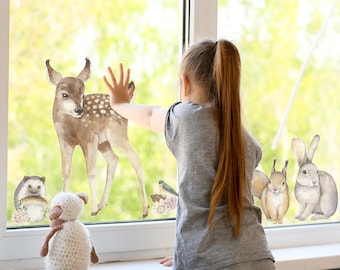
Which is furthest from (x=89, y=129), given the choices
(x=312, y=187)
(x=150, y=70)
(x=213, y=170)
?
(x=312, y=187)

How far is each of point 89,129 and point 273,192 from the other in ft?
1.70

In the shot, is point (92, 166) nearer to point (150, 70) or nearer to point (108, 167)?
point (108, 167)

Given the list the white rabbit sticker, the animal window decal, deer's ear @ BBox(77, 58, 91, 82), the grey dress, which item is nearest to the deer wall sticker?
deer's ear @ BBox(77, 58, 91, 82)

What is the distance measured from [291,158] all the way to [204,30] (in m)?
0.42

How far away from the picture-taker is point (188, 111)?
1216mm

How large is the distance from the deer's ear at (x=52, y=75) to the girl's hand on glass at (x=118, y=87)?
99mm

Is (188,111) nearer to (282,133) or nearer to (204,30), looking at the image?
(204,30)

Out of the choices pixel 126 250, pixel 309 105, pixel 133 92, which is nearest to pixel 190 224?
pixel 126 250

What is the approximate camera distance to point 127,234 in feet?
4.59

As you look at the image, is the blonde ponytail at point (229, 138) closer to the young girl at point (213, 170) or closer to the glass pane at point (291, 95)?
the young girl at point (213, 170)

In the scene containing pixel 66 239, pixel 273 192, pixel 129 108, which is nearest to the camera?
pixel 66 239

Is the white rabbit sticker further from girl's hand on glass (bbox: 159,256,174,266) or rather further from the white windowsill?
girl's hand on glass (bbox: 159,256,174,266)

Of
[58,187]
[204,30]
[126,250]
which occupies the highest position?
[204,30]

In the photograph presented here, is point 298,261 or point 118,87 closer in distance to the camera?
point 118,87
